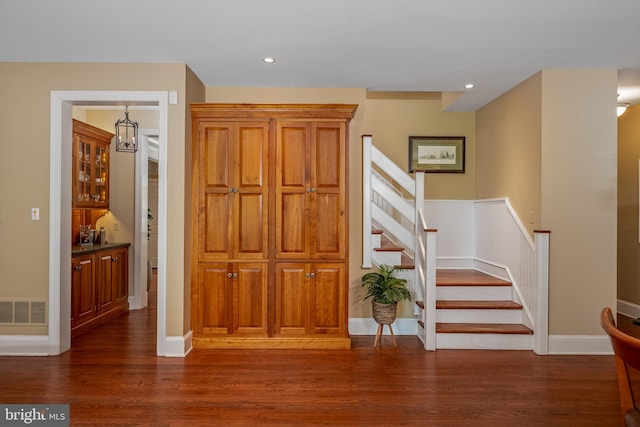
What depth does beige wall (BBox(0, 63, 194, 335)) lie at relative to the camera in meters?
3.74

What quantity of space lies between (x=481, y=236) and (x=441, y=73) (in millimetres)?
2277

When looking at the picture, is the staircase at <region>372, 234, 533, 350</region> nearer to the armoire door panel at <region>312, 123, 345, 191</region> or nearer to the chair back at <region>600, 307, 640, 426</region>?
the armoire door panel at <region>312, 123, 345, 191</region>

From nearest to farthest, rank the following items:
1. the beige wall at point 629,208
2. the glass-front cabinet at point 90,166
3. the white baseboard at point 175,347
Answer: the white baseboard at point 175,347, the glass-front cabinet at point 90,166, the beige wall at point 629,208

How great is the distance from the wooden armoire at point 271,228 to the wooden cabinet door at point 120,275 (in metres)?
1.79

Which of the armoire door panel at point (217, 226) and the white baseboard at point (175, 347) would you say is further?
the armoire door panel at point (217, 226)

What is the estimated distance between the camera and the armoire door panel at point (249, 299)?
12.9 ft

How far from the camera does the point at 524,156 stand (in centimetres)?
416

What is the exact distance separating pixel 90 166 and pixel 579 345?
5.75 metres

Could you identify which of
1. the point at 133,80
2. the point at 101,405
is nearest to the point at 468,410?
the point at 101,405

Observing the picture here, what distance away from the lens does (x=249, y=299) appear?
12.9ft

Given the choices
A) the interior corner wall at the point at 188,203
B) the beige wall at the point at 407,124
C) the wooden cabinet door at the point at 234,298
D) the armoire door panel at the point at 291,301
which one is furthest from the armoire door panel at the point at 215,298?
the beige wall at the point at 407,124

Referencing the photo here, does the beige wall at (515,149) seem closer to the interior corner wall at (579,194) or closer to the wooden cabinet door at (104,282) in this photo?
the interior corner wall at (579,194)

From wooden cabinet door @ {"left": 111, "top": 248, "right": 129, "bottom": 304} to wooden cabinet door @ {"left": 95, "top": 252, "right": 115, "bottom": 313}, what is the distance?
0.06 metres

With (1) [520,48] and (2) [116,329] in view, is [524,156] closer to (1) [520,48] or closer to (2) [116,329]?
(1) [520,48]
